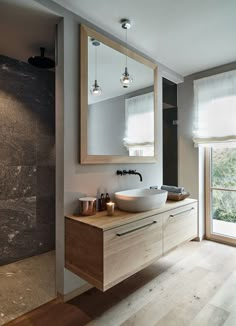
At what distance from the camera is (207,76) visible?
3.12 metres

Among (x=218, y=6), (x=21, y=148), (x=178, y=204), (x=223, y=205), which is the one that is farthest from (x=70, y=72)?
(x=223, y=205)

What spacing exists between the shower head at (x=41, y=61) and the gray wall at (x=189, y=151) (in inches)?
77.7

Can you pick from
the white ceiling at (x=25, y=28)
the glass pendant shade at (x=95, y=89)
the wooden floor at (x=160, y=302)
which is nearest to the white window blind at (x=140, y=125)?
the glass pendant shade at (x=95, y=89)

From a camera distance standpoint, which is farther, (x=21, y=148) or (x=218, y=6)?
(x=21, y=148)

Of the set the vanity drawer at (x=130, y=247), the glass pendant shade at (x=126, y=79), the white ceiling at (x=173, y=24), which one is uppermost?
the white ceiling at (x=173, y=24)

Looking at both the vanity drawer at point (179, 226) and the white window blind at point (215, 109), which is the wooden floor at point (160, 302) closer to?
the vanity drawer at point (179, 226)

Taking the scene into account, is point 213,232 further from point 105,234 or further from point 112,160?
point 105,234

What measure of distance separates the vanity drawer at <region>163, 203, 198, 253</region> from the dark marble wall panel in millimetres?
1536

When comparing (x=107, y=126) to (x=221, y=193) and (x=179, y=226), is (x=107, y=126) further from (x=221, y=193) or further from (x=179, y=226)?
(x=221, y=193)

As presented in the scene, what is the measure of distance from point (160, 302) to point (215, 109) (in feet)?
7.96

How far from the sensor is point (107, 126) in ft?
7.55

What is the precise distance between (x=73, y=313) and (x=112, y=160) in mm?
1364

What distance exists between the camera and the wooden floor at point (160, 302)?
1.66m

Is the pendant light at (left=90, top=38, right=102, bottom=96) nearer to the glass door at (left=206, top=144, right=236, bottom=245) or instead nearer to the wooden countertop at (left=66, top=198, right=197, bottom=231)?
the wooden countertop at (left=66, top=198, right=197, bottom=231)
